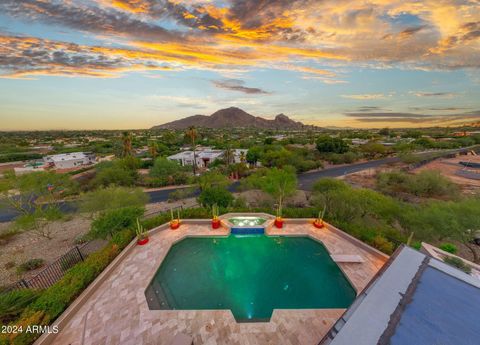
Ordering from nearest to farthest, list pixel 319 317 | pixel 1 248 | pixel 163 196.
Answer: pixel 319 317 → pixel 1 248 → pixel 163 196

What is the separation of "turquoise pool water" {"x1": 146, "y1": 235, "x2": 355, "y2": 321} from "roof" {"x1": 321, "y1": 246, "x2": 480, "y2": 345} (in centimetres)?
588

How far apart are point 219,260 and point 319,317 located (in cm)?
762

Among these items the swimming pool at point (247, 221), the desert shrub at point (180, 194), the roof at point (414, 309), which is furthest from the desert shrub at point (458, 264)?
the desert shrub at point (180, 194)

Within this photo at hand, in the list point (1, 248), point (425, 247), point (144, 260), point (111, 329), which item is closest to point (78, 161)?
point (1, 248)

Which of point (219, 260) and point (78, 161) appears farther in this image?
point (78, 161)

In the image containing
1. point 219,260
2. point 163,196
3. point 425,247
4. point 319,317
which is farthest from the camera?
point 163,196

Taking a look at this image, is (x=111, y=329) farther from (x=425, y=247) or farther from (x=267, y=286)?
(x=425, y=247)

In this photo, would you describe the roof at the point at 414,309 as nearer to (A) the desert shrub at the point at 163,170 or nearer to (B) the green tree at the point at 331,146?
(A) the desert shrub at the point at 163,170

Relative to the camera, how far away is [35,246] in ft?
58.0

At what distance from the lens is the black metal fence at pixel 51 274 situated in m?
10.4

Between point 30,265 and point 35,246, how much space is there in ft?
14.8

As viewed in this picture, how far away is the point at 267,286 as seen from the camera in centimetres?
1216

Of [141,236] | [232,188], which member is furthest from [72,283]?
[232,188]

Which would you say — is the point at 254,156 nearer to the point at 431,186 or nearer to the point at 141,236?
the point at 431,186
